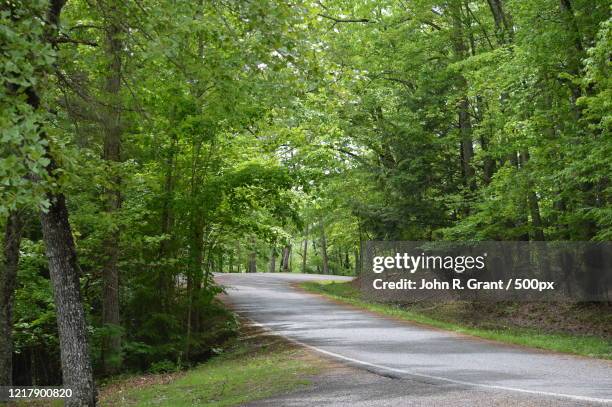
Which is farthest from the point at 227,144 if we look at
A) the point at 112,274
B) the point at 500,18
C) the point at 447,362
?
the point at 500,18

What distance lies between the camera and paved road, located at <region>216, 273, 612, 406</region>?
26.4ft

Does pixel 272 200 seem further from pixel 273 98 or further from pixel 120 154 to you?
pixel 273 98

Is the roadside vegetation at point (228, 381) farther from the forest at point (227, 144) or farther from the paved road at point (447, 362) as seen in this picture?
the forest at point (227, 144)

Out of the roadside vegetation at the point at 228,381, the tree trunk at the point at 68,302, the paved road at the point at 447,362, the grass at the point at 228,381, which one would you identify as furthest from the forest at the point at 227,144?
the paved road at the point at 447,362

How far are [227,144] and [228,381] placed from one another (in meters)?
7.05

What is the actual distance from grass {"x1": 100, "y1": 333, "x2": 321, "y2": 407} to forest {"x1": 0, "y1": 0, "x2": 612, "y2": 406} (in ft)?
5.53

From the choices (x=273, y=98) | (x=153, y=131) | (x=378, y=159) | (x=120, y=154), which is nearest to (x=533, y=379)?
(x=273, y=98)

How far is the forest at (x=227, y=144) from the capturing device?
26.5ft

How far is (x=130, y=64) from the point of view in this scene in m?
10.0

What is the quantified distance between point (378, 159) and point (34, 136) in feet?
73.8

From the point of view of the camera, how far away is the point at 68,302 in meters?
8.42

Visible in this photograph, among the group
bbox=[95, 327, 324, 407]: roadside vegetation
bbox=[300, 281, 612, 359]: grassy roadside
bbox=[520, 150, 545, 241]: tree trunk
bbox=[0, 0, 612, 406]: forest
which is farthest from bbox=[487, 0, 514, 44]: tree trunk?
bbox=[95, 327, 324, 407]: roadside vegetation

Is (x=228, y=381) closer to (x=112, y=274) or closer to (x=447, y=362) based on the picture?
(x=447, y=362)

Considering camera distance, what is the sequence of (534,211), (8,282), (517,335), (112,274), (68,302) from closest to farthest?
1. (68,302)
2. (8,282)
3. (112,274)
4. (517,335)
5. (534,211)
